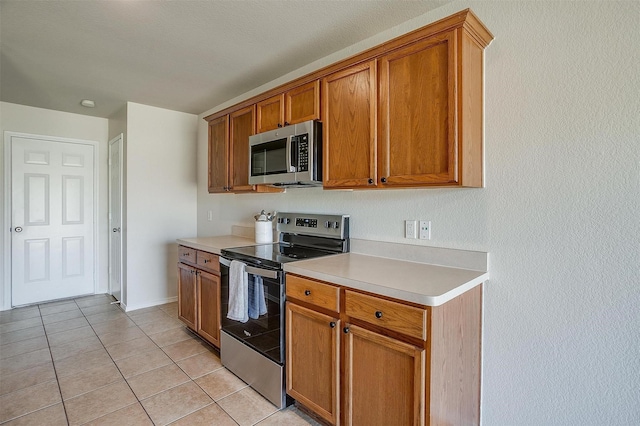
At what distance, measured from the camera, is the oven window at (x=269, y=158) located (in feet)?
7.93

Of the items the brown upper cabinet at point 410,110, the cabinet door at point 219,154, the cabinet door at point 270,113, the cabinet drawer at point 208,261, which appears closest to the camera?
the brown upper cabinet at point 410,110

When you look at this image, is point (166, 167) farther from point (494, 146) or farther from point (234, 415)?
point (494, 146)

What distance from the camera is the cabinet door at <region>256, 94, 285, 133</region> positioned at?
2.49 meters

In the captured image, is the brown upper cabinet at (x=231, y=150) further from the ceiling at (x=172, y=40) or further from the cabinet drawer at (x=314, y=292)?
the cabinet drawer at (x=314, y=292)

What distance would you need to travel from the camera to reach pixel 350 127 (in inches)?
78.7

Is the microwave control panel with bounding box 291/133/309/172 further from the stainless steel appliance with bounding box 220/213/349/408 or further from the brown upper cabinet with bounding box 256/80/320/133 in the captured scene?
the stainless steel appliance with bounding box 220/213/349/408

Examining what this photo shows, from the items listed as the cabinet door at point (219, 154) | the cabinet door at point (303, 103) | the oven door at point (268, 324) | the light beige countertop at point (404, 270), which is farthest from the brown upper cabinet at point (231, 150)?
the light beige countertop at point (404, 270)

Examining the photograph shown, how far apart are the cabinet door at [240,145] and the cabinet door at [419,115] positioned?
135 centimetres

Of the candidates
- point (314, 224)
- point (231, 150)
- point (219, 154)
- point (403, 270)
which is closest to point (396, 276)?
point (403, 270)

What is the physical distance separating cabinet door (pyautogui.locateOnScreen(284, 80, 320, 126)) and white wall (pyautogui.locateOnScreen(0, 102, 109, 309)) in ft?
10.8

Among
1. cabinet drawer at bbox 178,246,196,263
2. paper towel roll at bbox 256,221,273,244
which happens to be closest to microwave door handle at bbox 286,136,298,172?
paper towel roll at bbox 256,221,273,244

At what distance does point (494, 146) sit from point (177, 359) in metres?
2.71

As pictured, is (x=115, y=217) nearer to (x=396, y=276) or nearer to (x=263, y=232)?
(x=263, y=232)

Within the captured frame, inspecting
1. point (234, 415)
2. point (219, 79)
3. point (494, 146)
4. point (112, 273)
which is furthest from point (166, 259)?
point (494, 146)
